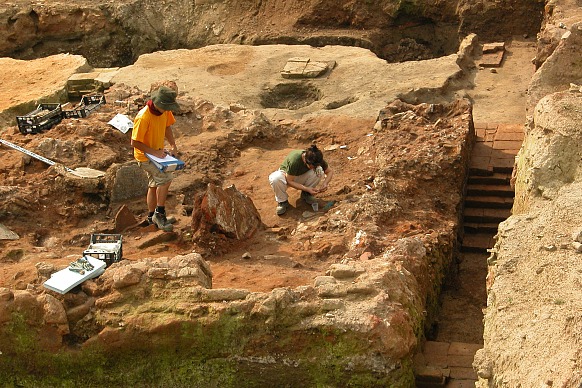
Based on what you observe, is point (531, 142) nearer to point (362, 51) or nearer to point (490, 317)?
point (490, 317)

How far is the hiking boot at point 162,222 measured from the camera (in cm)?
827

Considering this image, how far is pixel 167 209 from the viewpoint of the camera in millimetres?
8891

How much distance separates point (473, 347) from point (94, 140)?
496cm

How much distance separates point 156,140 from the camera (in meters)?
8.27

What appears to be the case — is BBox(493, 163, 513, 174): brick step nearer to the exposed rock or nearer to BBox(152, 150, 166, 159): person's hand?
the exposed rock

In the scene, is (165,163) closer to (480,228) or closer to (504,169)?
(480,228)

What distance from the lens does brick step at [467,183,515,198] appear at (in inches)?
381

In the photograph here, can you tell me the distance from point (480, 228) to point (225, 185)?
8.78 feet

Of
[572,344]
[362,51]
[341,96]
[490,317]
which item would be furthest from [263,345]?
[362,51]

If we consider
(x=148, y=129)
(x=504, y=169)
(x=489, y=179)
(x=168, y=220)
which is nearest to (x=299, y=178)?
(x=168, y=220)

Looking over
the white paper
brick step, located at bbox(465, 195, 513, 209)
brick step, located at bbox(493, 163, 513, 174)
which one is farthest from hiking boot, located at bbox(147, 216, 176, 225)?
brick step, located at bbox(493, 163, 513, 174)

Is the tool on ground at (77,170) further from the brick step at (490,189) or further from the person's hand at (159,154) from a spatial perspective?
the brick step at (490,189)

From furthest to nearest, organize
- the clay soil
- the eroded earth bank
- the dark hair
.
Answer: the dark hair < the clay soil < the eroded earth bank

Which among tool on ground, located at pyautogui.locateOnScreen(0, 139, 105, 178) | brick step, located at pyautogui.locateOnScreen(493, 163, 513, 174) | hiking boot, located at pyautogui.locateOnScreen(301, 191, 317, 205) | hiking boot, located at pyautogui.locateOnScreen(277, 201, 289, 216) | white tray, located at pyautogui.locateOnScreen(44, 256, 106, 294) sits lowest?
white tray, located at pyautogui.locateOnScreen(44, 256, 106, 294)
